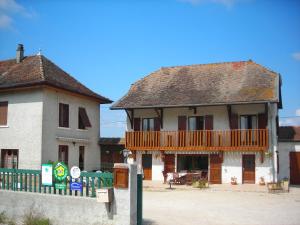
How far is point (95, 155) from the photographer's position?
29.1 m

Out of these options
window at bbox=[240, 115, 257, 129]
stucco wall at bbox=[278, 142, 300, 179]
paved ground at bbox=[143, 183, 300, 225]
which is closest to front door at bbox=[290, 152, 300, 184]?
stucco wall at bbox=[278, 142, 300, 179]

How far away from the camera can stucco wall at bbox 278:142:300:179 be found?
2520 centimetres

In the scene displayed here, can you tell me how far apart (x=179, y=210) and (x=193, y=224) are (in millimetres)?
2572

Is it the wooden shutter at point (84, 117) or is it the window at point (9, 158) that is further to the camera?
the wooden shutter at point (84, 117)

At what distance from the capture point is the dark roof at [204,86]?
79.4 feet

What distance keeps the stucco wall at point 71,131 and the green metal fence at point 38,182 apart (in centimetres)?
1142

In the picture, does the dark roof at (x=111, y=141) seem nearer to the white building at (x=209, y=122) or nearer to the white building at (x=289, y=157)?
the white building at (x=209, y=122)

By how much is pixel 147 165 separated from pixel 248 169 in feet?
21.1

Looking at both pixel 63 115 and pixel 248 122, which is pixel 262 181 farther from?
pixel 63 115

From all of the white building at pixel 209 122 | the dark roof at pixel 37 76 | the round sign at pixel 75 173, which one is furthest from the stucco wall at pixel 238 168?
the round sign at pixel 75 173

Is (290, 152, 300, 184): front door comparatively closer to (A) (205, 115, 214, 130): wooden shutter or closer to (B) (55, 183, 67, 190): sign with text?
(A) (205, 115, 214, 130): wooden shutter

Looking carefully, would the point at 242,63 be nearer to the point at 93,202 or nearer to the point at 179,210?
the point at 179,210

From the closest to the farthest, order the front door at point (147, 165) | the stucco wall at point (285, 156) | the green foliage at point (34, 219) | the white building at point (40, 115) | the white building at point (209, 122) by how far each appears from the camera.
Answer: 1. the green foliage at point (34, 219)
2. the white building at point (40, 115)
3. the white building at point (209, 122)
4. the stucco wall at point (285, 156)
5. the front door at point (147, 165)

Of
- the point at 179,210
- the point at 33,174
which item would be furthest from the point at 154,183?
the point at 33,174
